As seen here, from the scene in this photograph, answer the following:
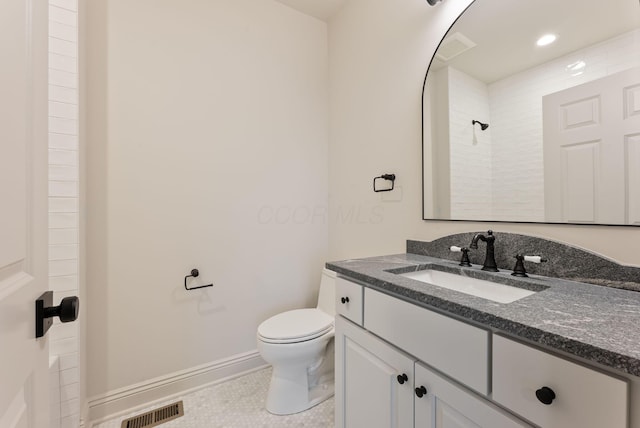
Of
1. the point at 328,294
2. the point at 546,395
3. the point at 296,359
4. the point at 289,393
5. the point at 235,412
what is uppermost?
the point at 546,395

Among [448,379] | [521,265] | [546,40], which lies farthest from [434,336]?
[546,40]

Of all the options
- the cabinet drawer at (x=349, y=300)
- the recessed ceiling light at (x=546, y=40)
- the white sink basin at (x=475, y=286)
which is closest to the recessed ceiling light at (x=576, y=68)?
the recessed ceiling light at (x=546, y=40)

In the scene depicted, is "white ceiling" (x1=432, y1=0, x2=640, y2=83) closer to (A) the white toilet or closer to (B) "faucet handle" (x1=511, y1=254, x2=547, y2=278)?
(B) "faucet handle" (x1=511, y1=254, x2=547, y2=278)

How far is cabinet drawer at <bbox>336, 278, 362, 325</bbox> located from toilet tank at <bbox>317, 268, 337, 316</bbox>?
0.67m

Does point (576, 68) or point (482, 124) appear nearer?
point (576, 68)

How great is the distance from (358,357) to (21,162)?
44.4 inches

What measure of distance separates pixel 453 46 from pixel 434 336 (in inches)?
53.2

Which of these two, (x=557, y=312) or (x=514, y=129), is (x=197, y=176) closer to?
(x=514, y=129)

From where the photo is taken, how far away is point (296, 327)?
5.33ft

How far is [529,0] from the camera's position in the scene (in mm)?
1109

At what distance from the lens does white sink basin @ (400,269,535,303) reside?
39.5 inches

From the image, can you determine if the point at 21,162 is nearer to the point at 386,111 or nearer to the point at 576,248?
the point at 576,248

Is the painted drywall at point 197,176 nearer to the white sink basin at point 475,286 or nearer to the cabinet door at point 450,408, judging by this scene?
the white sink basin at point 475,286

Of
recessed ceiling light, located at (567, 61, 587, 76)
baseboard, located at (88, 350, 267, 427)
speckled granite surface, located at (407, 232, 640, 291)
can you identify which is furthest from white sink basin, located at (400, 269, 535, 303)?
baseboard, located at (88, 350, 267, 427)
